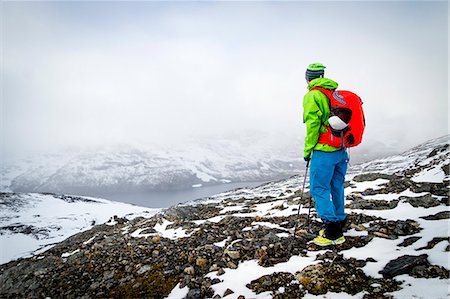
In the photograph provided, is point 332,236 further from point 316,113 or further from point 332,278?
point 316,113

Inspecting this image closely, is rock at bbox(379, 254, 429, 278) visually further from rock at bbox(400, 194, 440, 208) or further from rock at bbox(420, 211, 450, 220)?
rock at bbox(400, 194, 440, 208)

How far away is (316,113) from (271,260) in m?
3.41

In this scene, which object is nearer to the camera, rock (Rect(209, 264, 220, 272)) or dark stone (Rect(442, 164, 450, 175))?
rock (Rect(209, 264, 220, 272))

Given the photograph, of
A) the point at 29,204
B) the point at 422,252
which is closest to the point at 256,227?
the point at 422,252

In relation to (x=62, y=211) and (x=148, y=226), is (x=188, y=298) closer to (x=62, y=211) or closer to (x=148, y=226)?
(x=148, y=226)

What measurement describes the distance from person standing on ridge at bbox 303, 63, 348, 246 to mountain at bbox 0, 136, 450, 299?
0.42 metres

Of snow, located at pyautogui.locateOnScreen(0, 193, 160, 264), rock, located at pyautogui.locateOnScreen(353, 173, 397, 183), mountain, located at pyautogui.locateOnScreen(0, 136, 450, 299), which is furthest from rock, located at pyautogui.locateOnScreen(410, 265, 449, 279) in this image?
snow, located at pyautogui.locateOnScreen(0, 193, 160, 264)

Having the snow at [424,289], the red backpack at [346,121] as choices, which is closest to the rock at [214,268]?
the snow at [424,289]

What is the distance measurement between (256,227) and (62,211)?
32587mm

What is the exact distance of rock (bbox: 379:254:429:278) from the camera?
446cm

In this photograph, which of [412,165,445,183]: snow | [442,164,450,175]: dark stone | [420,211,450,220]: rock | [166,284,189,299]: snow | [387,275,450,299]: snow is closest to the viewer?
[387,275,450,299]: snow

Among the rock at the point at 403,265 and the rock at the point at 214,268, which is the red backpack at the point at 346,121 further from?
the rock at the point at 214,268

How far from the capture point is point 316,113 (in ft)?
19.5

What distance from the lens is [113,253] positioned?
761 centimetres
